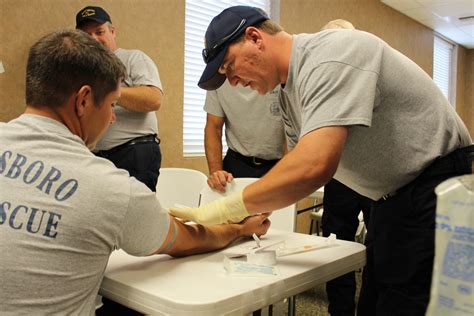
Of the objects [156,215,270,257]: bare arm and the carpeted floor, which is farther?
the carpeted floor

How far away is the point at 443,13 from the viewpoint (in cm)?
597

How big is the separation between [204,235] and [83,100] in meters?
0.51

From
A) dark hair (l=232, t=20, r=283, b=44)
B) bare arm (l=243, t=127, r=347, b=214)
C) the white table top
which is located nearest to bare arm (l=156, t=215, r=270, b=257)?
the white table top

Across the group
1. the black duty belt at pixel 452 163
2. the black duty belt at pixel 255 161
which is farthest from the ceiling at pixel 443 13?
the black duty belt at pixel 452 163

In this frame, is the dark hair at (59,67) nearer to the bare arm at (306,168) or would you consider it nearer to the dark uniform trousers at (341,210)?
the bare arm at (306,168)

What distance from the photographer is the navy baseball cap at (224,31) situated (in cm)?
119

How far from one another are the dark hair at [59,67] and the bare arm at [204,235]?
405 mm

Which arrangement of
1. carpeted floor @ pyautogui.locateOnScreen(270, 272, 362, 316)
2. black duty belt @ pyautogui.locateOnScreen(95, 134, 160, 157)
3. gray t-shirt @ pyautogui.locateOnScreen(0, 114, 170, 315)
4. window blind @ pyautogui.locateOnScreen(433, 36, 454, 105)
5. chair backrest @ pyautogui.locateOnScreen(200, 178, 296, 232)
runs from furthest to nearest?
window blind @ pyautogui.locateOnScreen(433, 36, 454, 105)
carpeted floor @ pyautogui.locateOnScreen(270, 272, 362, 316)
black duty belt @ pyautogui.locateOnScreen(95, 134, 160, 157)
chair backrest @ pyautogui.locateOnScreen(200, 178, 296, 232)
gray t-shirt @ pyautogui.locateOnScreen(0, 114, 170, 315)

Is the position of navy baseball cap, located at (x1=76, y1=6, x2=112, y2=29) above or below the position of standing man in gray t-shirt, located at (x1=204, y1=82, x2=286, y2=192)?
above

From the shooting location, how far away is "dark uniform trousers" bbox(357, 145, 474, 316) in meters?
1.02

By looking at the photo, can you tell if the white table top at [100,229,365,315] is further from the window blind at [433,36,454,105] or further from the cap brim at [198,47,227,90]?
the window blind at [433,36,454,105]

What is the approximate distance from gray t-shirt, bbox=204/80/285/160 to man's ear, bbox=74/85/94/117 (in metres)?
1.45

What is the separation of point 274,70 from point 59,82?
56 centimetres

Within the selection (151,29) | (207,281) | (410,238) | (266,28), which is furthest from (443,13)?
(207,281)
